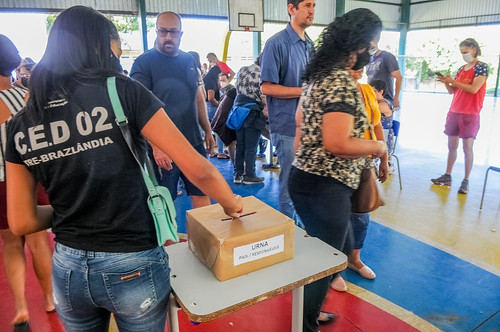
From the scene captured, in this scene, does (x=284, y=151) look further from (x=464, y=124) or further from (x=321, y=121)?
(x=464, y=124)

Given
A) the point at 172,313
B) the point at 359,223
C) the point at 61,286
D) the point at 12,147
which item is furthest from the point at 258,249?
the point at 359,223

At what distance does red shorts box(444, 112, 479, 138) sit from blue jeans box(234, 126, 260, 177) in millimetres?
2150

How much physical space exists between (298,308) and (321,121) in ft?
2.57

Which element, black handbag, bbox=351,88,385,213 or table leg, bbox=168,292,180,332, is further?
black handbag, bbox=351,88,385,213

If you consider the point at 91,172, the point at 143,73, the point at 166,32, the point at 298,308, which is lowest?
the point at 298,308

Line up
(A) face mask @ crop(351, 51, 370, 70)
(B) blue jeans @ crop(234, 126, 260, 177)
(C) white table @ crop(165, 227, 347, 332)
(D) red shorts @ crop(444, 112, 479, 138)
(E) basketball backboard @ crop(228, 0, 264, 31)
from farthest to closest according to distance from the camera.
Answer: (E) basketball backboard @ crop(228, 0, 264, 31)
(B) blue jeans @ crop(234, 126, 260, 177)
(D) red shorts @ crop(444, 112, 479, 138)
(A) face mask @ crop(351, 51, 370, 70)
(C) white table @ crop(165, 227, 347, 332)

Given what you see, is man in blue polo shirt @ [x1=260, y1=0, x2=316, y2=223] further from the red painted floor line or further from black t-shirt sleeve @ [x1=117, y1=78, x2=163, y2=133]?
black t-shirt sleeve @ [x1=117, y1=78, x2=163, y2=133]

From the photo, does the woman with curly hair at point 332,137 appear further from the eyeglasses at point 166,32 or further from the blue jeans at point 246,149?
the blue jeans at point 246,149

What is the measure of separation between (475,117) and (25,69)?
5.62m

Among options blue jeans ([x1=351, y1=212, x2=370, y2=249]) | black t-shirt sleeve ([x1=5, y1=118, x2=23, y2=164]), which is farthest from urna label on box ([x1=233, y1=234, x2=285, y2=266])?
blue jeans ([x1=351, y1=212, x2=370, y2=249])

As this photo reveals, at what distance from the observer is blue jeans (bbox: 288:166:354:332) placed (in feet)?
4.95

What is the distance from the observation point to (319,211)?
154 cm

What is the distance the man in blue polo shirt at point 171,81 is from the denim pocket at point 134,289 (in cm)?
134

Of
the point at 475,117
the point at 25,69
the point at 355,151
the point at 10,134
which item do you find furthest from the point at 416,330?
the point at 25,69
